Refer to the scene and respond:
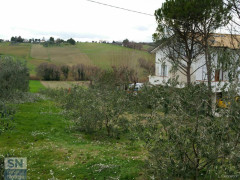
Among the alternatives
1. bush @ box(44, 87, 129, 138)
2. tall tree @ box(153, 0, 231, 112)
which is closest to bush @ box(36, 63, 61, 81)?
tall tree @ box(153, 0, 231, 112)

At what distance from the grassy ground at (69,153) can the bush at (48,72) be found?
2809cm

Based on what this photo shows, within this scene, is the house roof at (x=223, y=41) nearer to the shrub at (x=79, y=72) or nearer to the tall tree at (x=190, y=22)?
the tall tree at (x=190, y=22)

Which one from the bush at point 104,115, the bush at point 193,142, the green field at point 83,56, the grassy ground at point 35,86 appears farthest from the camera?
the grassy ground at point 35,86

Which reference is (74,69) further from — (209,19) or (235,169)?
(235,169)

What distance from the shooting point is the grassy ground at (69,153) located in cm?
741

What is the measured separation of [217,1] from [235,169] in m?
14.9

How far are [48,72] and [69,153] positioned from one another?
3566cm

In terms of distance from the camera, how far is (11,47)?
3206 centimetres

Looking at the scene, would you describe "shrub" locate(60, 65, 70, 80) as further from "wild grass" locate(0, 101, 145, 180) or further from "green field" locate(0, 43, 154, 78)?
"wild grass" locate(0, 101, 145, 180)

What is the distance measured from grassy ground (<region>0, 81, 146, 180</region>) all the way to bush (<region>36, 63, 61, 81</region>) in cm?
2809

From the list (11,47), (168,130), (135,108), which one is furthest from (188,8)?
(11,47)

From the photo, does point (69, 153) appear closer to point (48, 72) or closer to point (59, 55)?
point (59, 55)

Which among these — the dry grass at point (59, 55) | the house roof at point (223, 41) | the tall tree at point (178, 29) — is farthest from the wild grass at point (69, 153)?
the dry grass at point (59, 55)

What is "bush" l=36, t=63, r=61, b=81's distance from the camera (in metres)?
41.3
